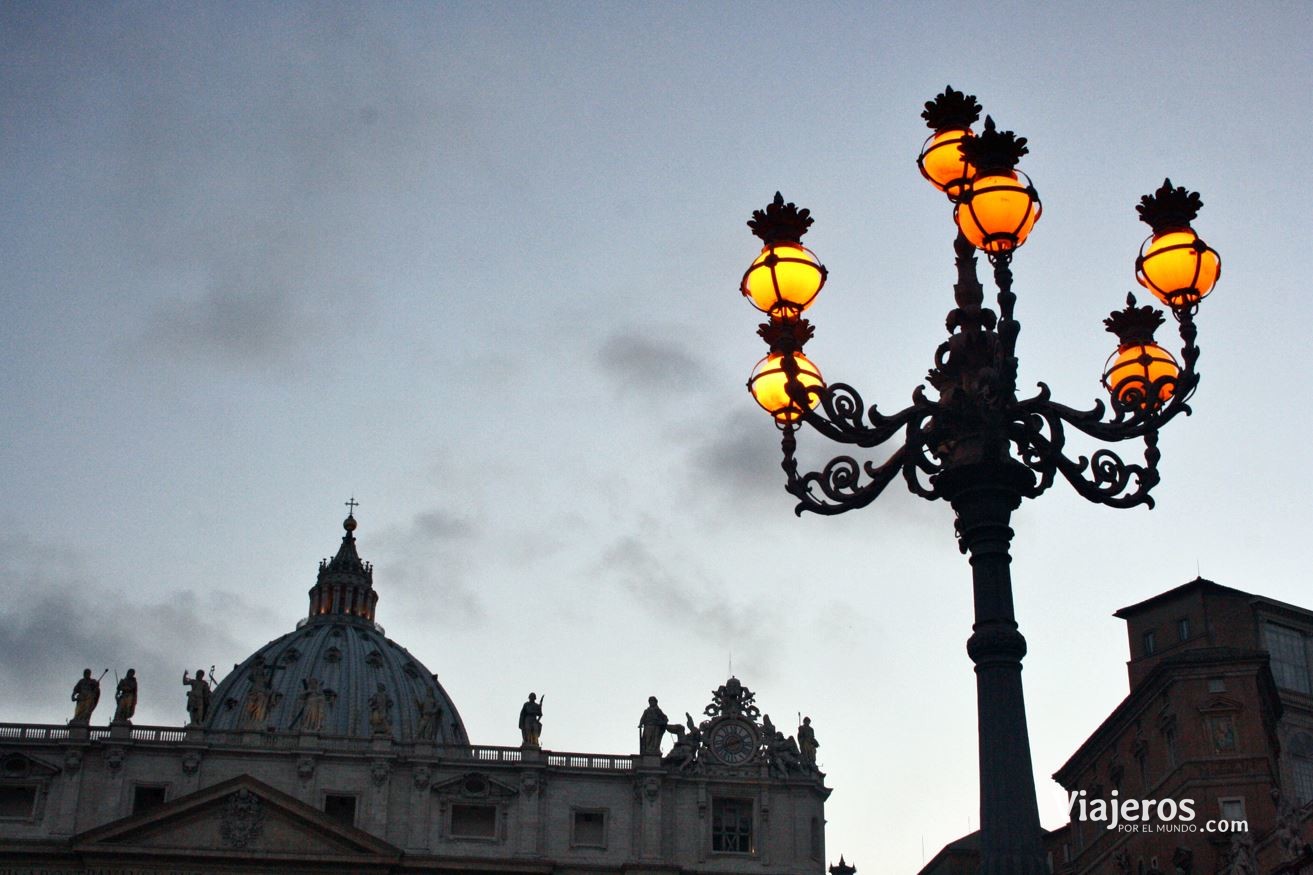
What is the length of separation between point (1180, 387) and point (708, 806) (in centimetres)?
6287

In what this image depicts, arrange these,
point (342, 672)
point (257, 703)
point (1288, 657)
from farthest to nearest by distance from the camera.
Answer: point (342, 672)
point (257, 703)
point (1288, 657)

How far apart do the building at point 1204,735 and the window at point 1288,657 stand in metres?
0.04

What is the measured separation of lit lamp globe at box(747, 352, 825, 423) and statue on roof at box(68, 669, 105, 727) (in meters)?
66.3

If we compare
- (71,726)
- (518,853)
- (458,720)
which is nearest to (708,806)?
(518,853)

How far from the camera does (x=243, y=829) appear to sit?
72.2 m

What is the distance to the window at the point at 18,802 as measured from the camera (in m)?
72.1

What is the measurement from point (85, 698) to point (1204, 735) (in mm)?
50282

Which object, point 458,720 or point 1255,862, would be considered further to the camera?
point 458,720

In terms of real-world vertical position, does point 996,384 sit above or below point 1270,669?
below

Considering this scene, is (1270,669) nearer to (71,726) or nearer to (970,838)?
(970,838)

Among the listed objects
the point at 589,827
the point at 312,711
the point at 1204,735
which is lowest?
the point at 589,827

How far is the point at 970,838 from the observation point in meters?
105

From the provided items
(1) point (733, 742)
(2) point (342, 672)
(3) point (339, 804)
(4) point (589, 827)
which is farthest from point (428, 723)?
(2) point (342, 672)

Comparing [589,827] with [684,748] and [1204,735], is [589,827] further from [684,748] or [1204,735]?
[1204,735]
